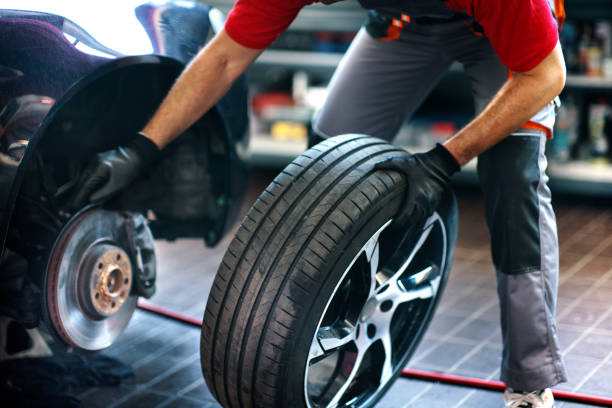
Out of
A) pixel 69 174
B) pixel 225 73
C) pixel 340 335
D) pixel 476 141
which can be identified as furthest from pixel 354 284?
pixel 69 174

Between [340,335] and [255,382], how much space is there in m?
0.24

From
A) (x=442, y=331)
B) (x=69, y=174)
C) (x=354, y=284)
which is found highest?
(x=69, y=174)

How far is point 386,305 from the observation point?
1.84 metres

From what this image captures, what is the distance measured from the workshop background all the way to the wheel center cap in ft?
1.16

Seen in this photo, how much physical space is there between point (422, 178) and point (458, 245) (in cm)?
177

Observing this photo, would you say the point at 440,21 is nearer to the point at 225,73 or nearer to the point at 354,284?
the point at 225,73

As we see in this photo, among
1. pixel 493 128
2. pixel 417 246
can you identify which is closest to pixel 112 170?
pixel 417 246

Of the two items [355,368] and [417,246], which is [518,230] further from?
[355,368]

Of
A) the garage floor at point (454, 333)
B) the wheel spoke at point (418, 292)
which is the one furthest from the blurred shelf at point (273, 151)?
the wheel spoke at point (418, 292)

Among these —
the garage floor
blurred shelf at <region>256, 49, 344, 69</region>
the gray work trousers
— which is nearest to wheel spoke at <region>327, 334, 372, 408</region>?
the garage floor

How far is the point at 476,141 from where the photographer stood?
173 cm

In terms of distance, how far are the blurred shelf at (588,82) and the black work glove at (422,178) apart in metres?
2.55

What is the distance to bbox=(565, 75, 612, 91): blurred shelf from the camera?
398 centimetres

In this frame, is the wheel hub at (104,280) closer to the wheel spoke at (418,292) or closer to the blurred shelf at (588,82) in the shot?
the wheel spoke at (418,292)
